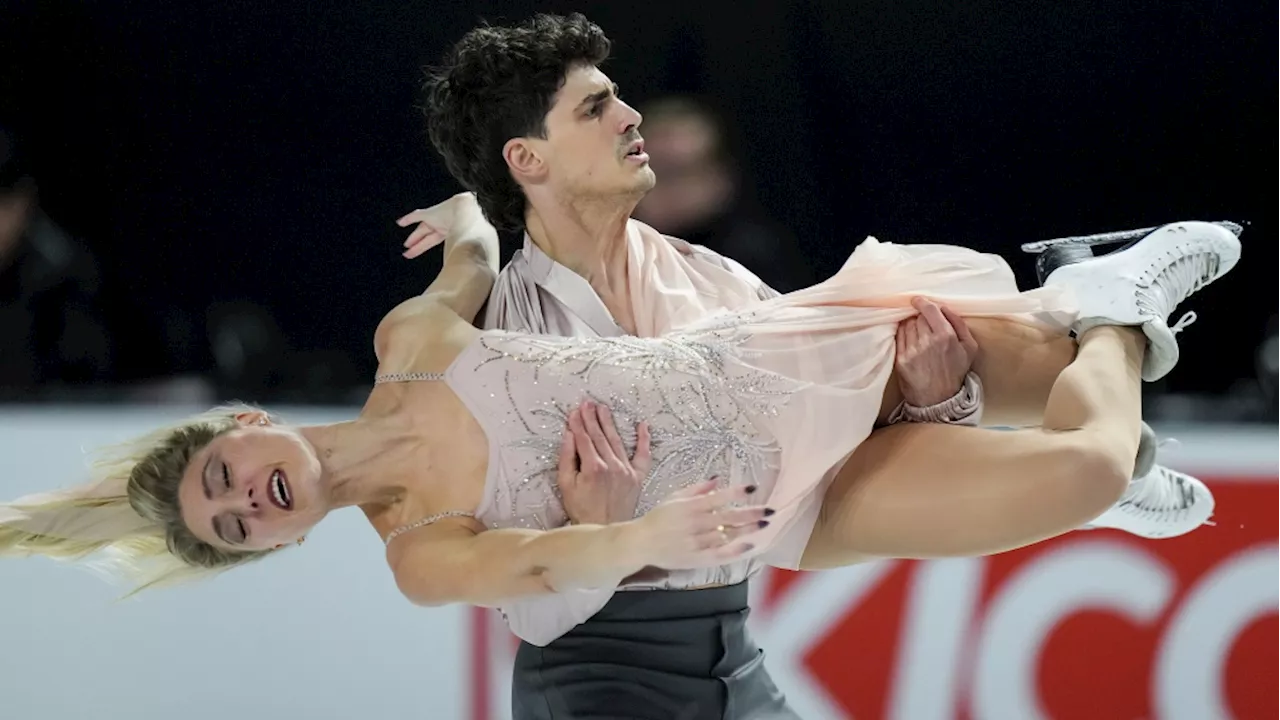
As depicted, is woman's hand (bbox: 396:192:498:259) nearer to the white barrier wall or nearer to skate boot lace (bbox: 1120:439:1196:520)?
the white barrier wall

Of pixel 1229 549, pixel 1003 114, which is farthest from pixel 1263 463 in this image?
pixel 1003 114

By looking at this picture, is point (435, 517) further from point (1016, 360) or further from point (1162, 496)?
point (1162, 496)

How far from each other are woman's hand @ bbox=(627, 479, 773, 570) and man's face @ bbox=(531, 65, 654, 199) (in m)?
0.94

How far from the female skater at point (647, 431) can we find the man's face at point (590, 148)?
364mm

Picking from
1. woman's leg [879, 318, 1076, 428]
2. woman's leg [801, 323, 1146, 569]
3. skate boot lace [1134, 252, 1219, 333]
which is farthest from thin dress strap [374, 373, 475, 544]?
skate boot lace [1134, 252, 1219, 333]

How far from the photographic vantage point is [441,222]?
9.48 feet

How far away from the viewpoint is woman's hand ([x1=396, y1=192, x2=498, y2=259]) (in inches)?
113

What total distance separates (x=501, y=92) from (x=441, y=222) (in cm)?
32

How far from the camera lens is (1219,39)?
13.2 feet

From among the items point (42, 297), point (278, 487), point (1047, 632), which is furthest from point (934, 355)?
point (42, 297)

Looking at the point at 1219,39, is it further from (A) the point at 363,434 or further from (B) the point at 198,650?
(B) the point at 198,650

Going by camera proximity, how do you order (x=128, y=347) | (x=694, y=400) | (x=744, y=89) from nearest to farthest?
(x=694, y=400) < (x=128, y=347) < (x=744, y=89)

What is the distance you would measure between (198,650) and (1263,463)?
2535 mm

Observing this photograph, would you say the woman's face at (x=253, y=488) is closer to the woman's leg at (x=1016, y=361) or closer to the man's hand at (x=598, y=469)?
the man's hand at (x=598, y=469)
